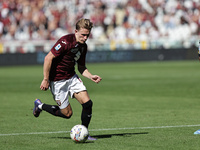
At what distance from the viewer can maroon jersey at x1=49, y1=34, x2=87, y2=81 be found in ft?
26.4

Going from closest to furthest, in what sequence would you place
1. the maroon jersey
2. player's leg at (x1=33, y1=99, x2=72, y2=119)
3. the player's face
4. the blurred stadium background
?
the player's face
the maroon jersey
player's leg at (x1=33, y1=99, x2=72, y2=119)
the blurred stadium background

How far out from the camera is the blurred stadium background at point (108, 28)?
30469 millimetres

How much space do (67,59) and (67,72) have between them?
0.75 ft

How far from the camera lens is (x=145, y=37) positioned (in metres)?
35.4

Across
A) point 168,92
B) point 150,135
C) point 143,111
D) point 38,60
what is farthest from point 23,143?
point 38,60

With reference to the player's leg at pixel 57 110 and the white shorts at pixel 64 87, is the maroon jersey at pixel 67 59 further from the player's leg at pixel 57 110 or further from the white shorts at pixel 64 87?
Result: the player's leg at pixel 57 110

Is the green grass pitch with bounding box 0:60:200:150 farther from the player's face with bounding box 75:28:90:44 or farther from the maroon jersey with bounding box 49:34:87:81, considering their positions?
the player's face with bounding box 75:28:90:44

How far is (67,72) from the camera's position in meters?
8.29

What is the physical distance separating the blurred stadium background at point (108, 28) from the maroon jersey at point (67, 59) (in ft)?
72.2

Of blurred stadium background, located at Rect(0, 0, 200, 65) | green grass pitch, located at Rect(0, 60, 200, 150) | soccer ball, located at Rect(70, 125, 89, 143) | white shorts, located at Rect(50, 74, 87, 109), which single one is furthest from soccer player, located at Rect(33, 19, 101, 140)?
blurred stadium background, located at Rect(0, 0, 200, 65)

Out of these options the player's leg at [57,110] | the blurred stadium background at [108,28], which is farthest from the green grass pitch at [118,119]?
the blurred stadium background at [108,28]

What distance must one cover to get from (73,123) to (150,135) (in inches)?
86.9

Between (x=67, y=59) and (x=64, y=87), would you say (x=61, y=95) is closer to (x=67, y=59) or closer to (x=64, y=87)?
(x=64, y=87)

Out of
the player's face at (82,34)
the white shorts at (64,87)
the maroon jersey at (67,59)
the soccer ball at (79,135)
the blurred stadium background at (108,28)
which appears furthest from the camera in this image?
the blurred stadium background at (108,28)
